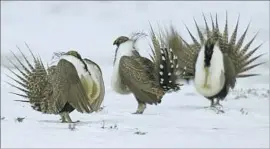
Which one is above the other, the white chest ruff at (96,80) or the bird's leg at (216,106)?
the white chest ruff at (96,80)

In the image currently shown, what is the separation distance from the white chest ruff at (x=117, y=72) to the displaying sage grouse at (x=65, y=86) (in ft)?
0.25

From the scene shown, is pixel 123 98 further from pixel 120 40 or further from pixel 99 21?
pixel 99 21

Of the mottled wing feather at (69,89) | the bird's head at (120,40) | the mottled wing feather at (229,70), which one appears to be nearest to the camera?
the mottled wing feather at (69,89)

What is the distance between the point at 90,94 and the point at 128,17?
0.73 meters

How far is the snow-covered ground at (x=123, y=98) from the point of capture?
300cm

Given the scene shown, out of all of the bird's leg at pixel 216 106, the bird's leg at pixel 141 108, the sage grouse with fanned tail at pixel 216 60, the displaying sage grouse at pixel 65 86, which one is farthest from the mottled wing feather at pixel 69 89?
the bird's leg at pixel 216 106

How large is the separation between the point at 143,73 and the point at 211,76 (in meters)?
0.37

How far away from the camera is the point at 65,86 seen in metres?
2.95

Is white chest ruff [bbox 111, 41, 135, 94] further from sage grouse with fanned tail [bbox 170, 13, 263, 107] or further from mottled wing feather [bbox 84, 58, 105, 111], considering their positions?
sage grouse with fanned tail [bbox 170, 13, 263, 107]

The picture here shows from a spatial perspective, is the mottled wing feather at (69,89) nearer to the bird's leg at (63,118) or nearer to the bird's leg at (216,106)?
the bird's leg at (63,118)

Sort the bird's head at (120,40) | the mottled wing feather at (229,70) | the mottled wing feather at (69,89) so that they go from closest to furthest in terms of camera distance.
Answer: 1. the mottled wing feather at (69,89)
2. the bird's head at (120,40)
3. the mottled wing feather at (229,70)

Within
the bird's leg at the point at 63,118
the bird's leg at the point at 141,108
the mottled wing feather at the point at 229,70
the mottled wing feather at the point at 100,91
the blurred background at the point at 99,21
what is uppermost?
the blurred background at the point at 99,21

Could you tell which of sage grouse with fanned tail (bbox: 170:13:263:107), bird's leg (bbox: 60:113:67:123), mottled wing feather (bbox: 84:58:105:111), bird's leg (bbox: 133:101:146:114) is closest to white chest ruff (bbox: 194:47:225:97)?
sage grouse with fanned tail (bbox: 170:13:263:107)

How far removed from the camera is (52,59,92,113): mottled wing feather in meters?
2.94
